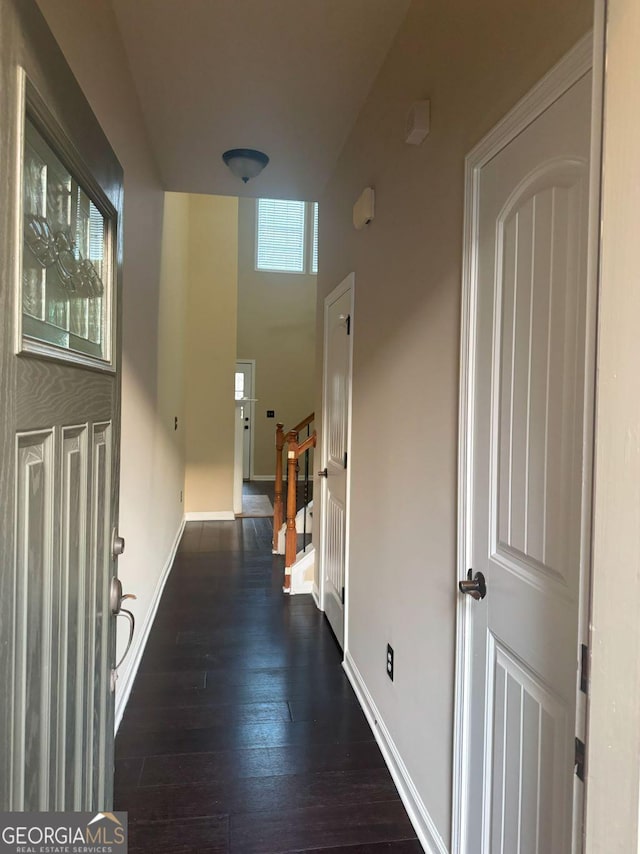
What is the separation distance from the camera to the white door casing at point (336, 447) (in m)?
2.81

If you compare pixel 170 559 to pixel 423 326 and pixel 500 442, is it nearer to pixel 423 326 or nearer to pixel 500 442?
pixel 423 326

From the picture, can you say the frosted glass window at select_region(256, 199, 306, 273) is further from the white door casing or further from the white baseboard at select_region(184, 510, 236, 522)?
the white door casing

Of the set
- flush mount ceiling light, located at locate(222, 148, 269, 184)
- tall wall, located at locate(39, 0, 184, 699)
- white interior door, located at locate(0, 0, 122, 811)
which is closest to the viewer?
white interior door, located at locate(0, 0, 122, 811)

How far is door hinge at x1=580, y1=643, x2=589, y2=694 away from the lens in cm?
69

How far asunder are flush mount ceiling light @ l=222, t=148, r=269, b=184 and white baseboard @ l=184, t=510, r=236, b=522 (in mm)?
3907

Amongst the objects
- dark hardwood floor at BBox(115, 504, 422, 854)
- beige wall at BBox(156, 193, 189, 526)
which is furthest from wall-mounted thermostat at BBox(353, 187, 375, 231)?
dark hardwood floor at BBox(115, 504, 422, 854)

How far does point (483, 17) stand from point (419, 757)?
2143 mm

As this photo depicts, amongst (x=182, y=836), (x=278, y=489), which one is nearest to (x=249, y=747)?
(x=182, y=836)

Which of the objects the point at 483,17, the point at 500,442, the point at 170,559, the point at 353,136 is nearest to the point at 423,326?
the point at 500,442

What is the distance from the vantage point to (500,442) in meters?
1.22

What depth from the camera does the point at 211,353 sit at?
234 inches

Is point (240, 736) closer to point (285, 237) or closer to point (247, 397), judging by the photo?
point (247, 397)

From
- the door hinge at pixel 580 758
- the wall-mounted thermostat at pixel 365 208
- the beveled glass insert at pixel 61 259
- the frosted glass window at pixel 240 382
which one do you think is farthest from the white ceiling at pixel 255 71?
the frosted glass window at pixel 240 382

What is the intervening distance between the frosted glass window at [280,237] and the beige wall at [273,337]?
0.13 meters
